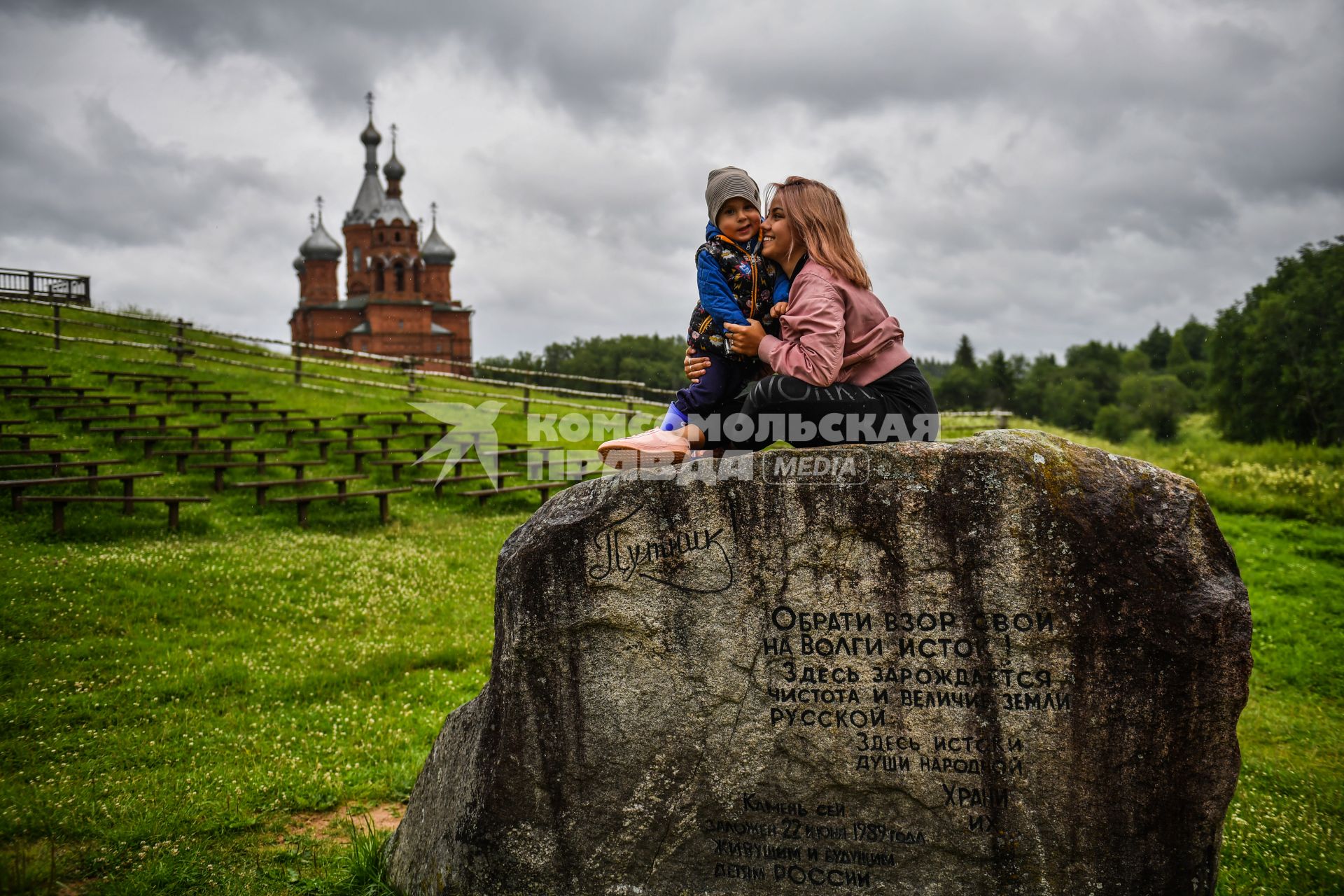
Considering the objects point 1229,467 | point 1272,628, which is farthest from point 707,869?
point 1229,467

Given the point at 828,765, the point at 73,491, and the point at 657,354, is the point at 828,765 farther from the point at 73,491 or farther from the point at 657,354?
the point at 657,354

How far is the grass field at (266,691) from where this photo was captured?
4.27m

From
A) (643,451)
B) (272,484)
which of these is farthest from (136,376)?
(643,451)

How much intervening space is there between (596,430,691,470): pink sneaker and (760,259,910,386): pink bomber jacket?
0.54 m

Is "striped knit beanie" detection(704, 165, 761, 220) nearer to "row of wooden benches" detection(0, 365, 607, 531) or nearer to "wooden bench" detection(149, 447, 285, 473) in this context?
"row of wooden benches" detection(0, 365, 607, 531)

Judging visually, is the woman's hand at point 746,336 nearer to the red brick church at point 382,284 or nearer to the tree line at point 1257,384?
the tree line at point 1257,384

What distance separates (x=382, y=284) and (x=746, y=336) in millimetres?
56596

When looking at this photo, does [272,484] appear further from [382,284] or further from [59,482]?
[382,284]

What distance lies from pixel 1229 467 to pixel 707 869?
18.3 m

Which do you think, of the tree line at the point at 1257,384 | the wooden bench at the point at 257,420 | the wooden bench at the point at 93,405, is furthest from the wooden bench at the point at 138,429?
the tree line at the point at 1257,384

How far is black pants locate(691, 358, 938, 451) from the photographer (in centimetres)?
341

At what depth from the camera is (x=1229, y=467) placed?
1736cm

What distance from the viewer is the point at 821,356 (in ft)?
10.7

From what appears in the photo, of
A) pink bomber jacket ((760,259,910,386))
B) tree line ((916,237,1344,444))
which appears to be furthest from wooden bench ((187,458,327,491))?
tree line ((916,237,1344,444))
